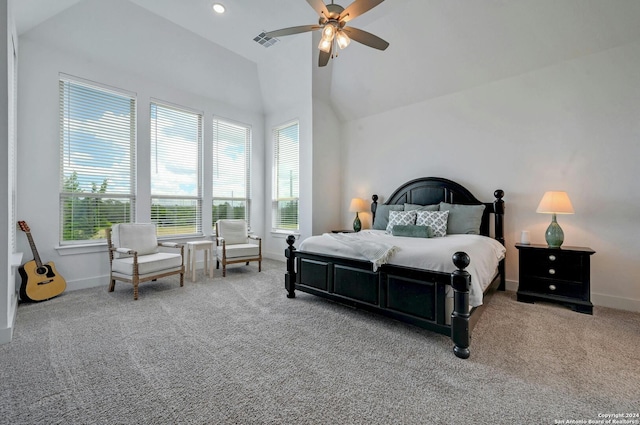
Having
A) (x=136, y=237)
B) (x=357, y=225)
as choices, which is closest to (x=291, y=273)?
(x=357, y=225)

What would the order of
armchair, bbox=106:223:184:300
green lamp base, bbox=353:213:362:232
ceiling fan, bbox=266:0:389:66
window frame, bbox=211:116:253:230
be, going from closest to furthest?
ceiling fan, bbox=266:0:389:66
armchair, bbox=106:223:184:300
green lamp base, bbox=353:213:362:232
window frame, bbox=211:116:253:230

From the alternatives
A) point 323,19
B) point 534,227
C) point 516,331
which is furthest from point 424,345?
point 323,19

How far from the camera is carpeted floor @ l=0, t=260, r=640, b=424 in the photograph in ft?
5.12

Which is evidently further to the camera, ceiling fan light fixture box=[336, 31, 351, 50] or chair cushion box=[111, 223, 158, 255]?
chair cushion box=[111, 223, 158, 255]

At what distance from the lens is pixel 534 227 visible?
3.77 metres

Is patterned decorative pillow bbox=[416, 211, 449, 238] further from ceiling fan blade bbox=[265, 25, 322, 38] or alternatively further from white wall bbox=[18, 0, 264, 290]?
white wall bbox=[18, 0, 264, 290]

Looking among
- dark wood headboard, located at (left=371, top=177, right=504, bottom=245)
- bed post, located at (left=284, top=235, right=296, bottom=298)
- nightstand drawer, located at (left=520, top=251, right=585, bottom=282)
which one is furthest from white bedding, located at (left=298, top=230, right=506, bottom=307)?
dark wood headboard, located at (left=371, top=177, right=504, bottom=245)

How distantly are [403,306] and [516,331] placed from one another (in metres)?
1.11

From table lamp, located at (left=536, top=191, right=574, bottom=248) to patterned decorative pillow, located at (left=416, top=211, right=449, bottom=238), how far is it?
1.07m

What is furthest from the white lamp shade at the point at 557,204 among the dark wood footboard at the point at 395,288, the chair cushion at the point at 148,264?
→ the chair cushion at the point at 148,264

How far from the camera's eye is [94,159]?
4121 mm

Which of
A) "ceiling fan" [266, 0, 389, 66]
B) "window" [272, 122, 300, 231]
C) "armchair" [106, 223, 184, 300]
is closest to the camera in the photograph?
"ceiling fan" [266, 0, 389, 66]

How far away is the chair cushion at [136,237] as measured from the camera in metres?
3.88

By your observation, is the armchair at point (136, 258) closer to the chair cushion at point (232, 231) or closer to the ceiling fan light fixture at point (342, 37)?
the chair cushion at point (232, 231)
